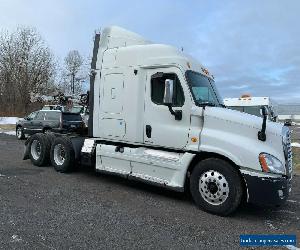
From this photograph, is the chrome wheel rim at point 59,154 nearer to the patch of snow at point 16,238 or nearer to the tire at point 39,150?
the tire at point 39,150

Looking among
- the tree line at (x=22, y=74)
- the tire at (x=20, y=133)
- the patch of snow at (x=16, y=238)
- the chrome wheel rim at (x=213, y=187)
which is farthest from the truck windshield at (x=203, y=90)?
the tree line at (x=22, y=74)

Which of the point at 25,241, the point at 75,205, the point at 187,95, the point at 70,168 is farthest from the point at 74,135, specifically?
the point at 25,241

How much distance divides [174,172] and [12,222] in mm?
2966

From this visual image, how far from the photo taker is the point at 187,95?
6.79 meters

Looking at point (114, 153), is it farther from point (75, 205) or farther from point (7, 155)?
point (7, 155)

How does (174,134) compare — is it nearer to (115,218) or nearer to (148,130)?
(148,130)

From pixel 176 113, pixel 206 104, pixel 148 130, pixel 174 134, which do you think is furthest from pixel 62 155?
pixel 206 104

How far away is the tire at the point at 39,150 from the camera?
399 inches

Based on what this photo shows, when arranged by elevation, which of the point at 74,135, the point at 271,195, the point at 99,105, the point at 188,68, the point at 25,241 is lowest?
the point at 25,241

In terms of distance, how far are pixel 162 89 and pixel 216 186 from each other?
2.19 metres

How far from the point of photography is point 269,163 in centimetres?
590

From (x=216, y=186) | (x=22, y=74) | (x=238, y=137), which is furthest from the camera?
(x=22, y=74)

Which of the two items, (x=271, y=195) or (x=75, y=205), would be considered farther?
(x=75, y=205)

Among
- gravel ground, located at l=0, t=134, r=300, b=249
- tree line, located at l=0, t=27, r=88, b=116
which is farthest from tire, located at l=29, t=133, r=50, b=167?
tree line, located at l=0, t=27, r=88, b=116
